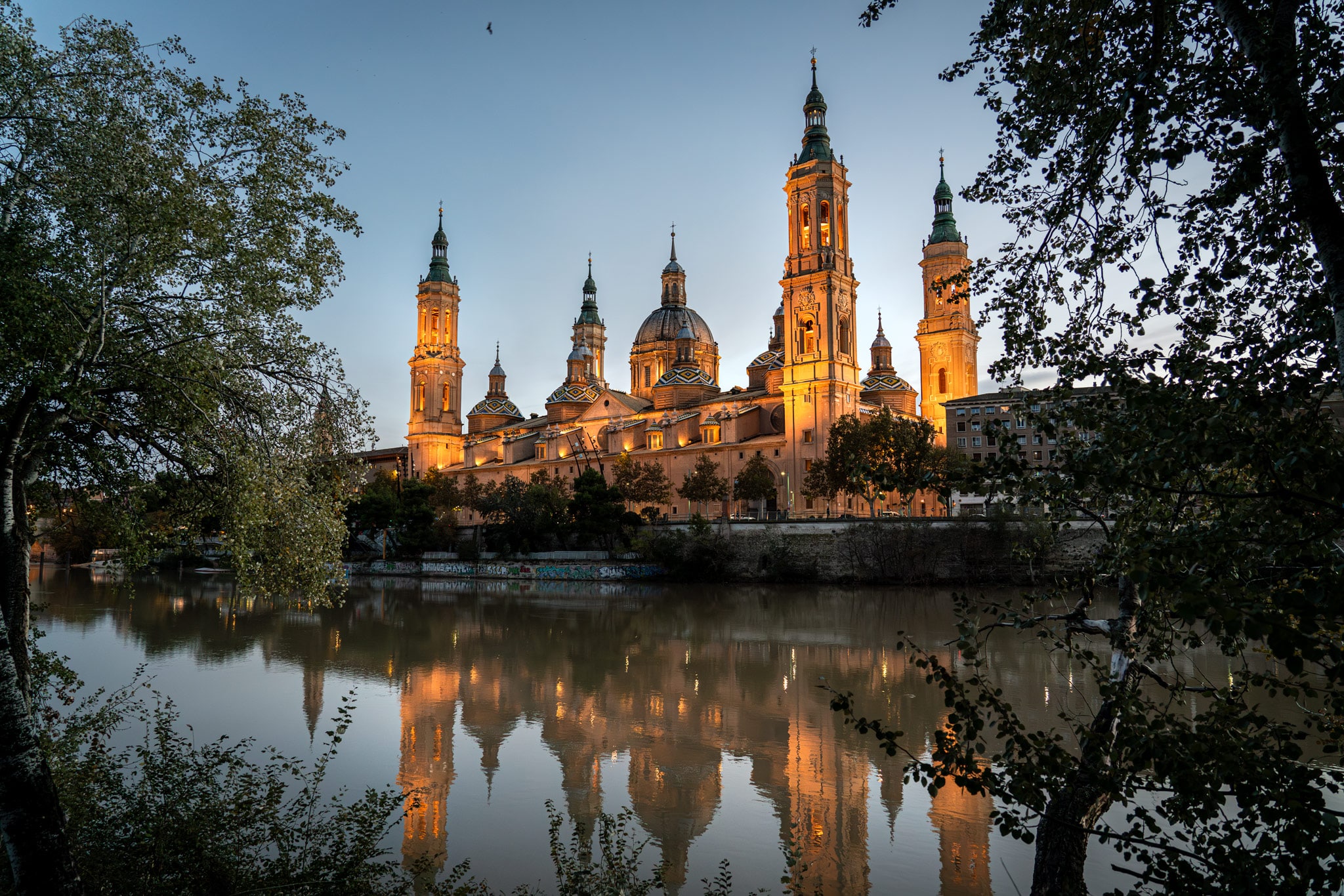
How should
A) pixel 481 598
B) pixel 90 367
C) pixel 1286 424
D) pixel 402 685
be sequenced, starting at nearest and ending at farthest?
1. pixel 1286 424
2. pixel 90 367
3. pixel 402 685
4. pixel 481 598

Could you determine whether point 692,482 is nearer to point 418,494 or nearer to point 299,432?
point 418,494

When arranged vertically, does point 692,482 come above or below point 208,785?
above

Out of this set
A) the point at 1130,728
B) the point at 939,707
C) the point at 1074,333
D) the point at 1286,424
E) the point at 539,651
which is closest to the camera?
the point at 1286,424

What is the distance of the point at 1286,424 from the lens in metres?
3.48

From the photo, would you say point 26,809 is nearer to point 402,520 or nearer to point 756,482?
point 756,482

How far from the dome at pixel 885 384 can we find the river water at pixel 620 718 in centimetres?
4549

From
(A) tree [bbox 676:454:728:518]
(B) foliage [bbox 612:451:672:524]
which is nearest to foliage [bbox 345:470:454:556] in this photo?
(B) foliage [bbox 612:451:672:524]

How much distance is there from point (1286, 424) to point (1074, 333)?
1800 mm

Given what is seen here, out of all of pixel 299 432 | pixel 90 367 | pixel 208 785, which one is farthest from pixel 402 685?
pixel 90 367

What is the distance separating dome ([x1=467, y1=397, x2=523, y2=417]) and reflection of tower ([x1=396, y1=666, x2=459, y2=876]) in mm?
84722

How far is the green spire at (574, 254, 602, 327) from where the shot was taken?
11238cm

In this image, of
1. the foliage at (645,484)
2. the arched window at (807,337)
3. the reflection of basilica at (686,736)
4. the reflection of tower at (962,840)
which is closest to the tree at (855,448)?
the arched window at (807,337)

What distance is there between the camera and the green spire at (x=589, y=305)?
112 meters

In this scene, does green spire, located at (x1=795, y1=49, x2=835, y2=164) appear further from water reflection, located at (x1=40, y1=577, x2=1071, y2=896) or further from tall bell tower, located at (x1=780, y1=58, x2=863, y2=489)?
water reflection, located at (x1=40, y1=577, x2=1071, y2=896)
